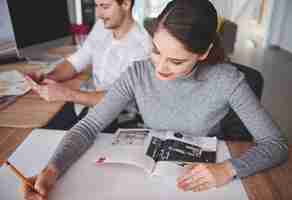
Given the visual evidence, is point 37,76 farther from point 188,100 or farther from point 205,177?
point 205,177

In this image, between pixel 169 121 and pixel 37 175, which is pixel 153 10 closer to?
pixel 169 121

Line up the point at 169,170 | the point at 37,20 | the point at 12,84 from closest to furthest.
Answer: the point at 169,170 < the point at 12,84 < the point at 37,20

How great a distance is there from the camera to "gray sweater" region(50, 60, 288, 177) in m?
0.89

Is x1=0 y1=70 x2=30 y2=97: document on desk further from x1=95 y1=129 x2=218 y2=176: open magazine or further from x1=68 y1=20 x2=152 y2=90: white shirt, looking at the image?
x1=95 y1=129 x2=218 y2=176: open magazine

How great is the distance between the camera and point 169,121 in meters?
1.07

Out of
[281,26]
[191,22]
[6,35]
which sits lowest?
[281,26]

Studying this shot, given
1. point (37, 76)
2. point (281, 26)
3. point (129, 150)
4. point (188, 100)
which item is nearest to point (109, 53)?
point (37, 76)

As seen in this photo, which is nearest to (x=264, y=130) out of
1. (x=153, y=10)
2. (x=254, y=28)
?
(x=153, y=10)

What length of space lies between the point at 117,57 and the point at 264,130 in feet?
2.63

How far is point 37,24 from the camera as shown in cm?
161

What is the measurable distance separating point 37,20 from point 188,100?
3.35ft

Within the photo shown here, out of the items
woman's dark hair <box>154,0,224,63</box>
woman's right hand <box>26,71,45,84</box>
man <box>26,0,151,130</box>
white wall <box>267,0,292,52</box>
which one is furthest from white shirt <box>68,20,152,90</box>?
white wall <box>267,0,292,52</box>

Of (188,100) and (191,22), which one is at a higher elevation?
(191,22)

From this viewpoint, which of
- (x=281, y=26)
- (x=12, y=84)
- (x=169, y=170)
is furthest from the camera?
(x=281, y=26)
